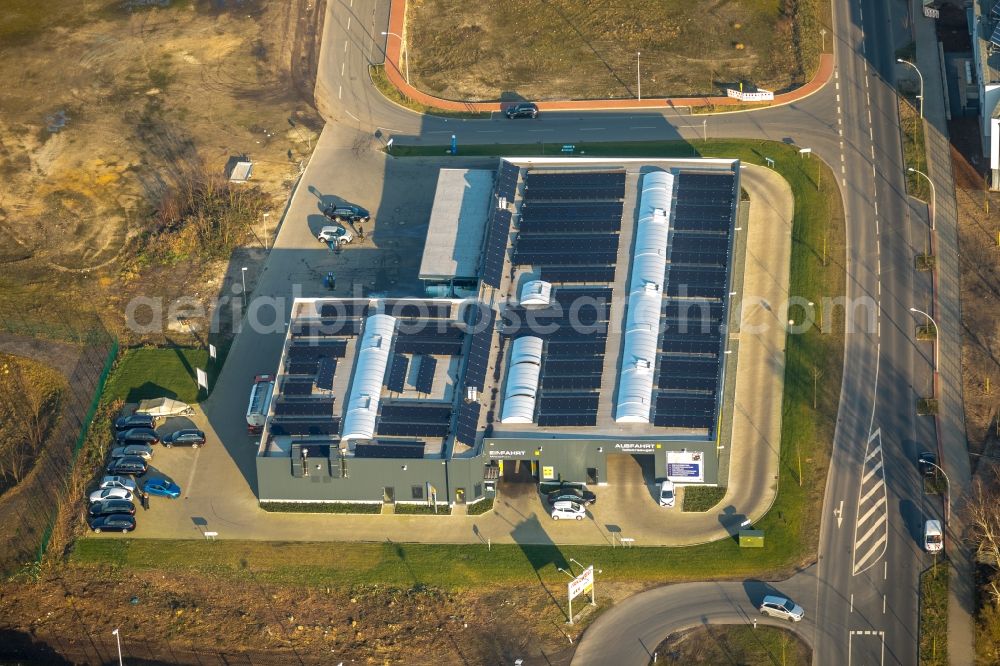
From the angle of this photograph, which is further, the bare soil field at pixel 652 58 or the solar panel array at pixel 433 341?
the bare soil field at pixel 652 58

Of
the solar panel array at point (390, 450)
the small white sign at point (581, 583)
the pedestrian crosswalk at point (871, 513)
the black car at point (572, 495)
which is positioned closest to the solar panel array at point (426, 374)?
the solar panel array at point (390, 450)

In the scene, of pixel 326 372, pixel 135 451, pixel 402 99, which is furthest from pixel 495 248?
pixel 135 451

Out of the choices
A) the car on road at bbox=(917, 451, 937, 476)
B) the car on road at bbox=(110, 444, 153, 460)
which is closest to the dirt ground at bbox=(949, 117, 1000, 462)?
the car on road at bbox=(917, 451, 937, 476)

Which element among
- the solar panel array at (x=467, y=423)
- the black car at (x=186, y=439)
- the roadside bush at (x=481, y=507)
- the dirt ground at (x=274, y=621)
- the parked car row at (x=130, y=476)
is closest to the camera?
the dirt ground at (x=274, y=621)

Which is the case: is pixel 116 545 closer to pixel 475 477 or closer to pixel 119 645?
pixel 119 645

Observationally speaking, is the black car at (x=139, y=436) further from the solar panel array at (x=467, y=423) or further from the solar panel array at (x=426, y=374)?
the solar panel array at (x=467, y=423)

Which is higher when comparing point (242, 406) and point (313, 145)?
point (313, 145)

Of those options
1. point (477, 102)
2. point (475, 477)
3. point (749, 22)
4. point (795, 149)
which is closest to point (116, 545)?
point (475, 477)
